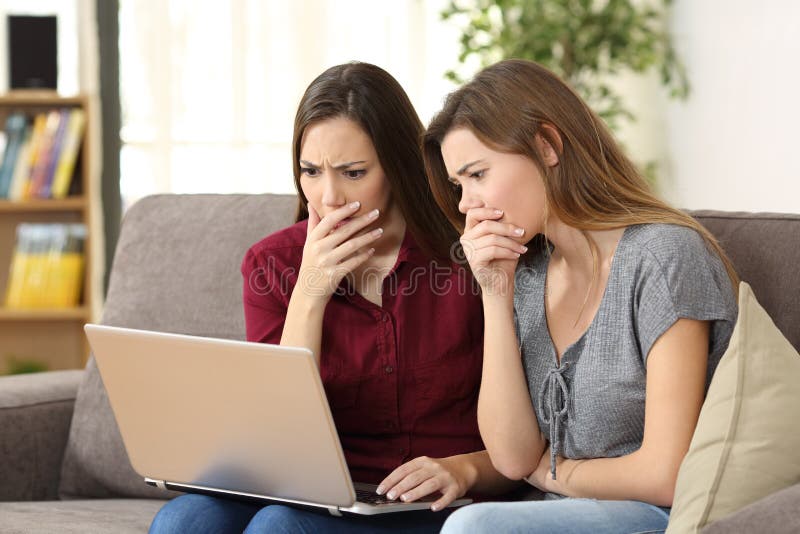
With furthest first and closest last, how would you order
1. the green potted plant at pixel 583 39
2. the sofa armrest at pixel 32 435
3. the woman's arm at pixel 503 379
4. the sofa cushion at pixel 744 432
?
the green potted plant at pixel 583 39 → the sofa armrest at pixel 32 435 → the woman's arm at pixel 503 379 → the sofa cushion at pixel 744 432

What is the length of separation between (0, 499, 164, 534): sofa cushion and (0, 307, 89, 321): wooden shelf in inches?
78.1

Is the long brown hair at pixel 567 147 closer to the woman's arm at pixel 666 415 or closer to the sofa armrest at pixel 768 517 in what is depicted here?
the woman's arm at pixel 666 415

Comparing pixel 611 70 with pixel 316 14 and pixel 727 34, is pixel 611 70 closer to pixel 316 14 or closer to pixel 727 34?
pixel 727 34

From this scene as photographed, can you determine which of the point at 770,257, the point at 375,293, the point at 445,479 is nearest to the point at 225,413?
the point at 445,479

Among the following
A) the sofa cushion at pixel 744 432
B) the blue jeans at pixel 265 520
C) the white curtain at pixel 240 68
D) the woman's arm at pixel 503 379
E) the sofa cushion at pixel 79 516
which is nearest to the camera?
the sofa cushion at pixel 744 432

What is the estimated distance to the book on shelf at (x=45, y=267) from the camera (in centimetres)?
375

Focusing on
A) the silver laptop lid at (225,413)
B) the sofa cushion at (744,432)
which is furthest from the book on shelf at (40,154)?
the sofa cushion at (744,432)

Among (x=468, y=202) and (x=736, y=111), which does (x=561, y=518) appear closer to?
(x=468, y=202)

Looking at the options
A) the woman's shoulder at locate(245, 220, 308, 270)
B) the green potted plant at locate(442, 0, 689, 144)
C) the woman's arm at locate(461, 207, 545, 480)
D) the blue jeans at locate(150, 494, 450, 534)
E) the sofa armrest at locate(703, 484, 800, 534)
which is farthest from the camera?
the green potted plant at locate(442, 0, 689, 144)

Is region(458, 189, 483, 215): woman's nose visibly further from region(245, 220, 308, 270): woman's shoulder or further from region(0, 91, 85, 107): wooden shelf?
region(0, 91, 85, 107): wooden shelf

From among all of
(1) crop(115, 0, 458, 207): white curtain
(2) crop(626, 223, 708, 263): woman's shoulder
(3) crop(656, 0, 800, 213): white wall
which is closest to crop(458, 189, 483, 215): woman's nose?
(2) crop(626, 223, 708, 263): woman's shoulder

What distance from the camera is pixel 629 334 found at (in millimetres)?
1399

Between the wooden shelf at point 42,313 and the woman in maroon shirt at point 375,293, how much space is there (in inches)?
87.9

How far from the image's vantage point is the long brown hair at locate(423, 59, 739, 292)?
1.45 m
